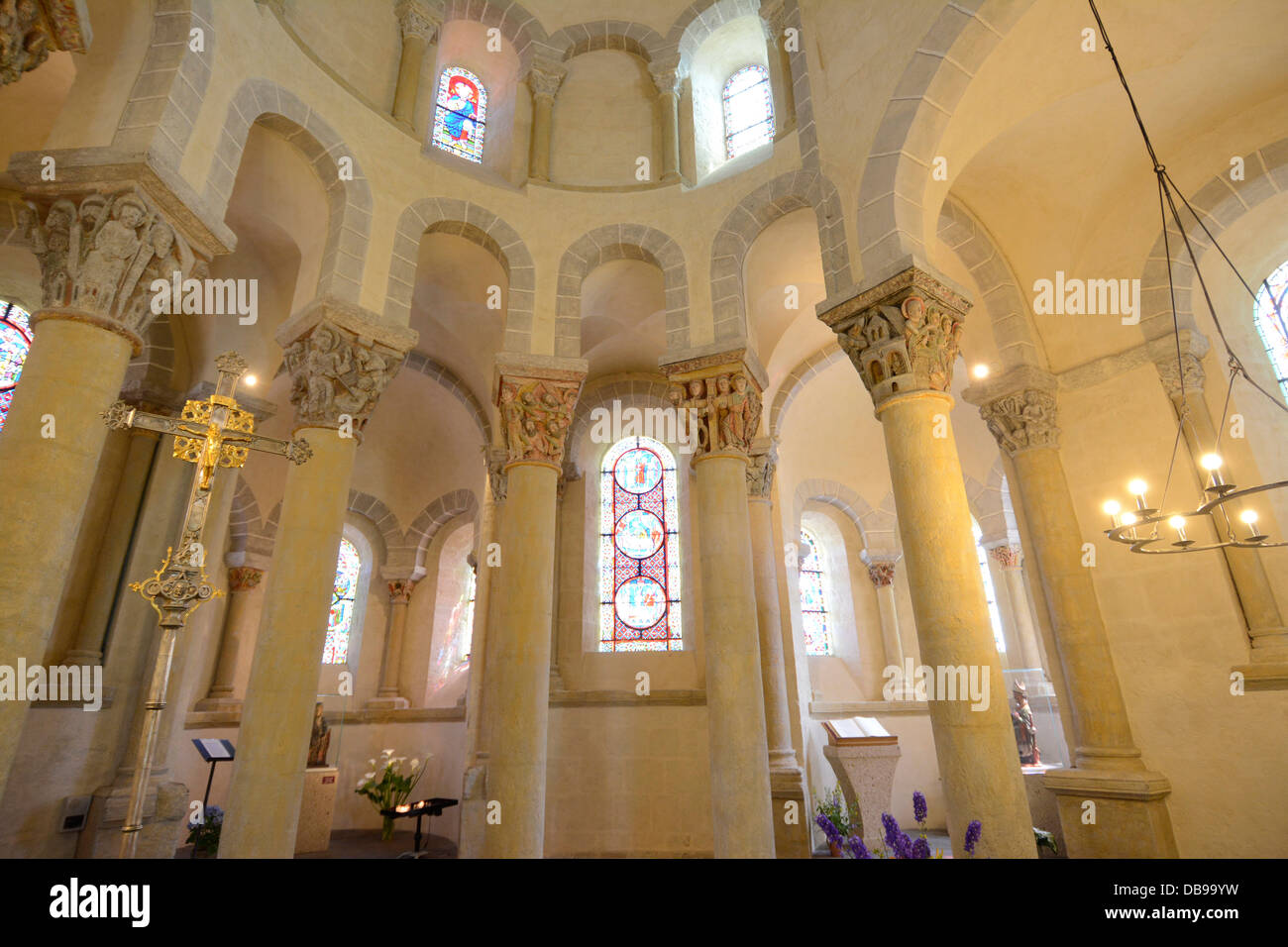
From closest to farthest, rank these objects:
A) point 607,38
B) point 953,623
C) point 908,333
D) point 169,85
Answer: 1. point 953,623
2. point 169,85
3. point 908,333
4. point 607,38

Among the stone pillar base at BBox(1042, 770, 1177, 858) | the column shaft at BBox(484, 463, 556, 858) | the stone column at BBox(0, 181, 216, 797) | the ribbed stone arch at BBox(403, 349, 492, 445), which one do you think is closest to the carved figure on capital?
the column shaft at BBox(484, 463, 556, 858)

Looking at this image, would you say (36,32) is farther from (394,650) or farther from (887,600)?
(887,600)

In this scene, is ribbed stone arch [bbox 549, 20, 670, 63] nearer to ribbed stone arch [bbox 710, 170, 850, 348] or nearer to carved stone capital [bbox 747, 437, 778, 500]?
ribbed stone arch [bbox 710, 170, 850, 348]

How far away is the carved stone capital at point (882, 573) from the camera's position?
1399cm

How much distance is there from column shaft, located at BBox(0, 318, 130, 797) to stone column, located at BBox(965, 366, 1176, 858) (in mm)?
8092

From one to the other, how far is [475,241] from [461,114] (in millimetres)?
2672

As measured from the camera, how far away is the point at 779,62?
8016 mm

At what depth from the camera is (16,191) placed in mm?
7531

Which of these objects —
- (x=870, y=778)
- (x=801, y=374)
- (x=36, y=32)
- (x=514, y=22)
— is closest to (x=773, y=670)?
Answer: (x=870, y=778)

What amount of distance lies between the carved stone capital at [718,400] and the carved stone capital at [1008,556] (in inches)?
371

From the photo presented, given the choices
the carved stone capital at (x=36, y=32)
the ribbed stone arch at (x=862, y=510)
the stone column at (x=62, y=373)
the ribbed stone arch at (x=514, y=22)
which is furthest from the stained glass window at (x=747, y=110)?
the carved stone capital at (x=36, y=32)

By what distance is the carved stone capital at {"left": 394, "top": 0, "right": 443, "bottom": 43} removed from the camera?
7996mm

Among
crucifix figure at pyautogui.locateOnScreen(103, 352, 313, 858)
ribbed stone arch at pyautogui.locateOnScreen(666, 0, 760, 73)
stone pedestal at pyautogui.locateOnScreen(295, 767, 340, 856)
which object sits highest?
ribbed stone arch at pyautogui.locateOnScreen(666, 0, 760, 73)
